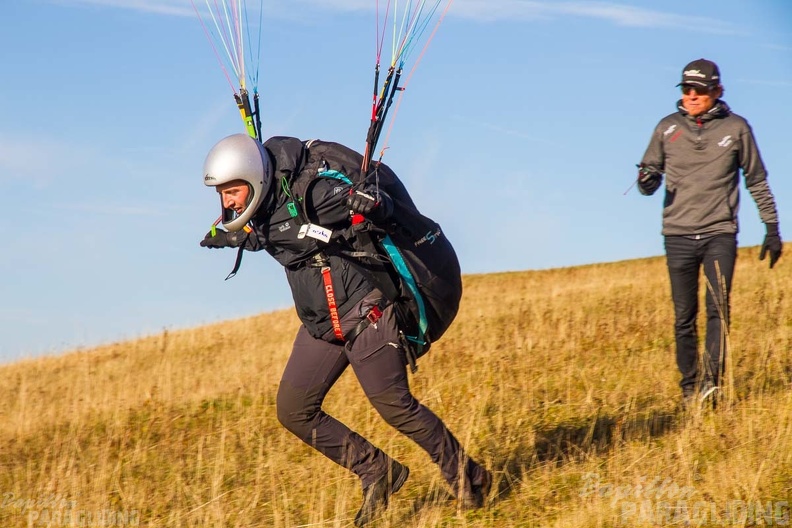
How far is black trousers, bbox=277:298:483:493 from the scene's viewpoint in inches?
209

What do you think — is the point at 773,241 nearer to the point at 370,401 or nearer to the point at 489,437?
the point at 489,437

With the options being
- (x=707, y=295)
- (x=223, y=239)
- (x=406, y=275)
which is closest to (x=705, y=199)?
(x=707, y=295)

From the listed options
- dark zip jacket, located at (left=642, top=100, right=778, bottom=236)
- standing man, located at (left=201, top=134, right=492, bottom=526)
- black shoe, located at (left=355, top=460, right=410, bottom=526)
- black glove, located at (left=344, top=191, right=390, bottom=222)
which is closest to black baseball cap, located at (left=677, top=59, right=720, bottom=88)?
dark zip jacket, located at (left=642, top=100, right=778, bottom=236)

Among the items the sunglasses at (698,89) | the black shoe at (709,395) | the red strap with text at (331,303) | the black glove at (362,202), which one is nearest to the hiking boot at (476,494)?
the red strap with text at (331,303)

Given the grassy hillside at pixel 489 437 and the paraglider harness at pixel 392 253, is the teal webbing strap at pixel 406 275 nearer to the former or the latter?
the paraglider harness at pixel 392 253

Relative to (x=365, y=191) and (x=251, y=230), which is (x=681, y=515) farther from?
(x=251, y=230)

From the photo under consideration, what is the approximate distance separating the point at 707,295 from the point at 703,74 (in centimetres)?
173

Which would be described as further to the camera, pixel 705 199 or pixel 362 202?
pixel 705 199

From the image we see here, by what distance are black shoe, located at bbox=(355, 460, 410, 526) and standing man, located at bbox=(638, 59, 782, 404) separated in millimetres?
2763

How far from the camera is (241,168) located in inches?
197

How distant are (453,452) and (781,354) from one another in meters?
4.76

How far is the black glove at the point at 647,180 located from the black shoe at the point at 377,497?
3.30 metres

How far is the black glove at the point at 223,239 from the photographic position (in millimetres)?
5484

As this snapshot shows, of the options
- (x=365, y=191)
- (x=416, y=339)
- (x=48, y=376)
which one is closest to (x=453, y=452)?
(x=416, y=339)
